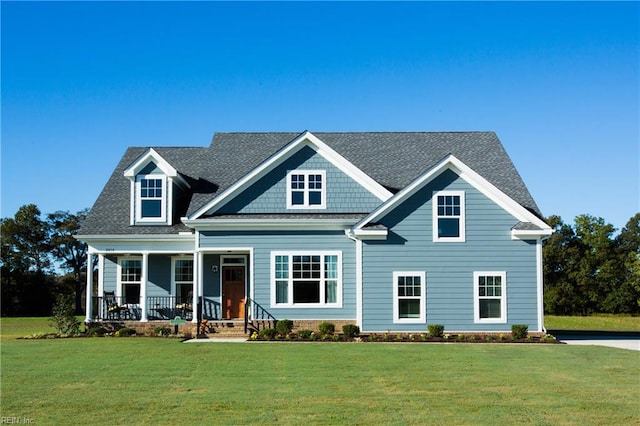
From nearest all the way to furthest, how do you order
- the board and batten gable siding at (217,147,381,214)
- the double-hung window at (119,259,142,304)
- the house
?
the house
the board and batten gable siding at (217,147,381,214)
the double-hung window at (119,259,142,304)

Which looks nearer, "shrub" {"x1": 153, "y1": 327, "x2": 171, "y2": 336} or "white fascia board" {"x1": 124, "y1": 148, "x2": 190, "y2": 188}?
"shrub" {"x1": 153, "y1": 327, "x2": 171, "y2": 336}

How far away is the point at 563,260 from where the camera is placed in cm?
6384

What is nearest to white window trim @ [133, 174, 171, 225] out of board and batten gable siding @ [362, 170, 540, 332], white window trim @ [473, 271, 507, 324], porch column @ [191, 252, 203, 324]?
porch column @ [191, 252, 203, 324]

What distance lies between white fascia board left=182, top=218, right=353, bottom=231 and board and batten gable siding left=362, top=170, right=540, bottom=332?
1.59 metres

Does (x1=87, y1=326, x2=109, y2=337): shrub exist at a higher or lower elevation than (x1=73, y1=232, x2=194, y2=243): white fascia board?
lower

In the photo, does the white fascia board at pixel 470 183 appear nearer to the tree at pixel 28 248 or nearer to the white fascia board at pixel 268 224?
the white fascia board at pixel 268 224

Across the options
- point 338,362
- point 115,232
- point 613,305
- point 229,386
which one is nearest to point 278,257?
point 115,232

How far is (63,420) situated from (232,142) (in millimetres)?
22493

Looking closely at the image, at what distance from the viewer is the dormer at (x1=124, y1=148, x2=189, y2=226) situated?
2817 centimetres

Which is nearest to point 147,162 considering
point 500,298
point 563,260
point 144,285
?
point 144,285

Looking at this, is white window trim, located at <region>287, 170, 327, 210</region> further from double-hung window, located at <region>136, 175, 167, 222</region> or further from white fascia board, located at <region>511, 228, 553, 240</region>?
white fascia board, located at <region>511, 228, 553, 240</region>

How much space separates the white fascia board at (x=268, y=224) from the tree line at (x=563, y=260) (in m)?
35.4

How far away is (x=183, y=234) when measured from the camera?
27.4m

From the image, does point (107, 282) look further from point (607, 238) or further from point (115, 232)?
point (607, 238)
